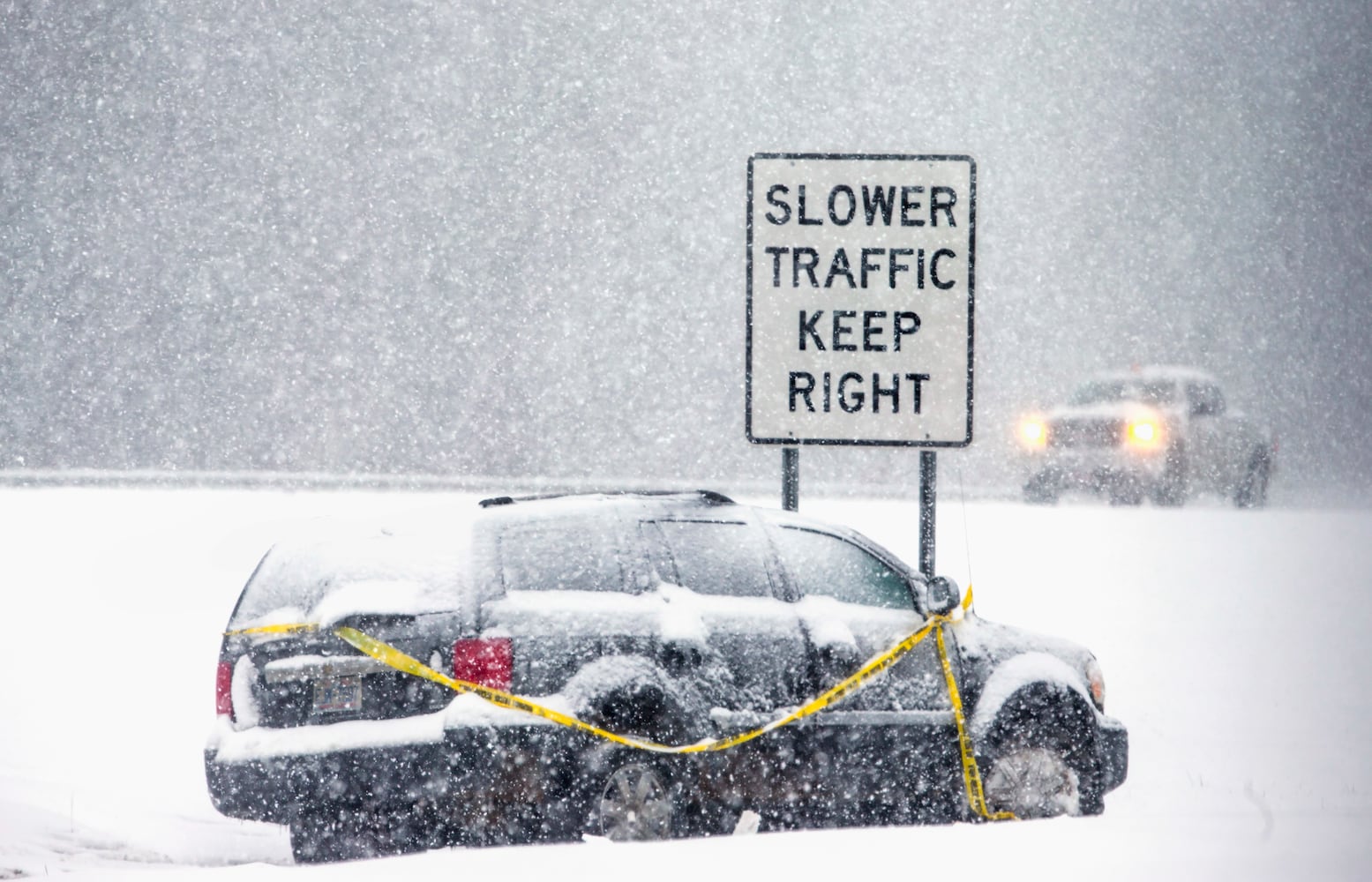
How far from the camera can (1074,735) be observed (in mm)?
6242

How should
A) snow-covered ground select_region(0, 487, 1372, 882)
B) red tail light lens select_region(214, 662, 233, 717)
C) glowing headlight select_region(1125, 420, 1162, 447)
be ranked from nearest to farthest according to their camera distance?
snow-covered ground select_region(0, 487, 1372, 882), red tail light lens select_region(214, 662, 233, 717), glowing headlight select_region(1125, 420, 1162, 447)

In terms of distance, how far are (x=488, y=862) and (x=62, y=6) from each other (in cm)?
3887

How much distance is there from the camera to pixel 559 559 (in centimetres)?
562

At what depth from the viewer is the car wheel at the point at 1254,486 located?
19.3 meters

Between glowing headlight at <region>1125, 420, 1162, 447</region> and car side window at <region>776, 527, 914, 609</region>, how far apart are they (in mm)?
12268

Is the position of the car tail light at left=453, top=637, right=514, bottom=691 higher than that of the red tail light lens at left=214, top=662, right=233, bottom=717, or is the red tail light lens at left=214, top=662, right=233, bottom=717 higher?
the car tail light at left=453, top=637, right=514, bottom=691

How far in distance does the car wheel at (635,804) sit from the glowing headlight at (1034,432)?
13528mm

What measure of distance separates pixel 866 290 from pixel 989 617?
5638 millimetres

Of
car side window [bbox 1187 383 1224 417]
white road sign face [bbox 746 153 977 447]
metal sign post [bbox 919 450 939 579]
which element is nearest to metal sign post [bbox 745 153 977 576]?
white road sign face [bbox 746 153 977 447]

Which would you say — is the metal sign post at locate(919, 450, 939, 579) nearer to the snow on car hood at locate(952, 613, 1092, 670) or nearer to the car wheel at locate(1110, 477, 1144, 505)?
the snow on car hood at locate(952, 613, 1092, 670)

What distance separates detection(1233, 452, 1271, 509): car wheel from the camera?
1930 centimetres

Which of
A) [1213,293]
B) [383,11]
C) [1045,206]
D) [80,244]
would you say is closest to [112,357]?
[80,244]

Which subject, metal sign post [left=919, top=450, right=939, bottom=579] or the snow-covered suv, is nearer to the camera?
the snow-covered suv

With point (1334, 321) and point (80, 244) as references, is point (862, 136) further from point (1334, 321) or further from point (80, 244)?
point (80, 244)
